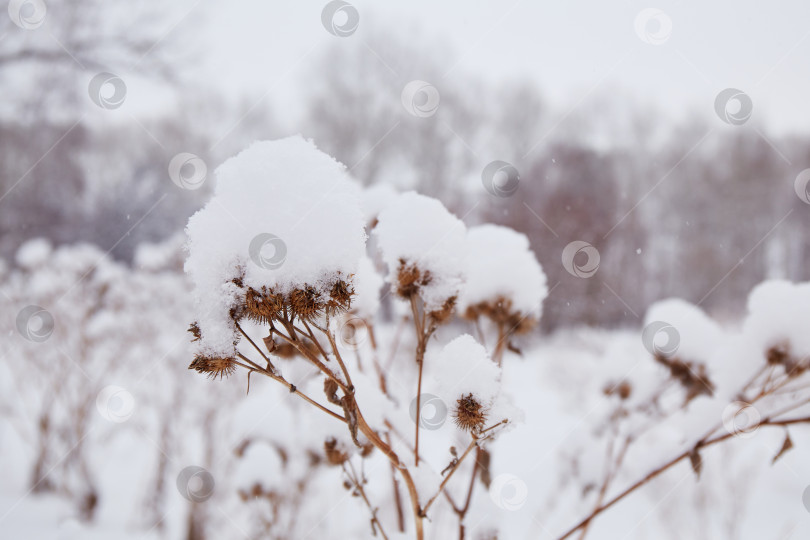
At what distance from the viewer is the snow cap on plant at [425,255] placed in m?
0.76

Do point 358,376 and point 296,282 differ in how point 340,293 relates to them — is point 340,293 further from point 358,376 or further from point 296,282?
point 358,376

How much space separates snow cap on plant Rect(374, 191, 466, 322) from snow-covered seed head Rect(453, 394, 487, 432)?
153 mm

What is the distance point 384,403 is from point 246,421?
5.60 feet

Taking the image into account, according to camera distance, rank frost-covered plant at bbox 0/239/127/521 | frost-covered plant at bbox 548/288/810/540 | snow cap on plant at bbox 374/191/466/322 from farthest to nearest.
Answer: frost-covered plant at bbox 0/239/127/521
frost-covered plant at bbox 548/288/810/540
snow cap on plant at bbox 374/191/466/322

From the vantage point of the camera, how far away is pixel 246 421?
2.36 meters

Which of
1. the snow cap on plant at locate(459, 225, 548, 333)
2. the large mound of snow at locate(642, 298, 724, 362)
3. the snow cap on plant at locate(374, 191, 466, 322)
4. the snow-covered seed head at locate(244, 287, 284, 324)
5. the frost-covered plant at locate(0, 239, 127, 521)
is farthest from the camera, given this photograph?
the frost-covered plant at locate(0, 239, 127, 521)

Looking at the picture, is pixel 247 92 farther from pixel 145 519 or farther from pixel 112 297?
pixel 145 519

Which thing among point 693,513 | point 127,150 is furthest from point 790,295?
point 127,150

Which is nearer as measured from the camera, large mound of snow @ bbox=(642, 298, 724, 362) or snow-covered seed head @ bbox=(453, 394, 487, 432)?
snow-covered seed head @ bbox=(453, 394, 487, 432)

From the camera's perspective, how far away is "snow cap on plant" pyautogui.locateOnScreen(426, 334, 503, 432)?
65 cm

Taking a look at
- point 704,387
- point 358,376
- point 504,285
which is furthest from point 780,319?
point 358,376

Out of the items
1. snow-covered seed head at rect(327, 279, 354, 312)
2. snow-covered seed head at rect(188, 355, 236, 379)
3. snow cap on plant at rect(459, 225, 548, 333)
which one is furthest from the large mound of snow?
snow-covered seed head at rect(188, 355, 236, 379)

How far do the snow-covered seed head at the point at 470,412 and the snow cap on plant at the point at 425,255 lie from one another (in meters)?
0.15

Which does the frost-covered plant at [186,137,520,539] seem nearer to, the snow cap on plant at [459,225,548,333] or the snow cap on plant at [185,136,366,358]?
the snow cap on plant at [185,136,366,358]
